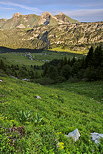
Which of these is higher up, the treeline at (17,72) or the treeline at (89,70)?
the treeline at (89,70)

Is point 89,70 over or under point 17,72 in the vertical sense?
over

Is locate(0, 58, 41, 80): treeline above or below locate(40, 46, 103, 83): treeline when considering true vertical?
below

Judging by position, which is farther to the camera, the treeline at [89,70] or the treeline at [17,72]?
the treeline at [17,72]

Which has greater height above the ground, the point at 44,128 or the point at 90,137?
the point at 44,128

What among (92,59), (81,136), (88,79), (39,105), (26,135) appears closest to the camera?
(26,135)

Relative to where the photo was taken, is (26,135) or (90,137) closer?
(26,135)

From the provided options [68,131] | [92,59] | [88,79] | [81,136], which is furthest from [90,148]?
[92,59]

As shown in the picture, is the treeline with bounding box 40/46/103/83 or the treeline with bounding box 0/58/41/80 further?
the treeline with bounding box 0/58/41/80

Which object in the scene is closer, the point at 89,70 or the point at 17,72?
the point at 89,70

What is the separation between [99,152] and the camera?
317 inches

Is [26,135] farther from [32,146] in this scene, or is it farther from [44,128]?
[44,128]

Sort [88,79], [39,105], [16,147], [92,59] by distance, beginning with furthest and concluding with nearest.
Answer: [92,59]
[88,79]
[39,105]
[16,147]

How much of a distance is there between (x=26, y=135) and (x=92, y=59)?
65145 mm

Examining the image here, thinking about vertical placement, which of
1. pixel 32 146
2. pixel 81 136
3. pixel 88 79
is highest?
pixel 32 146
